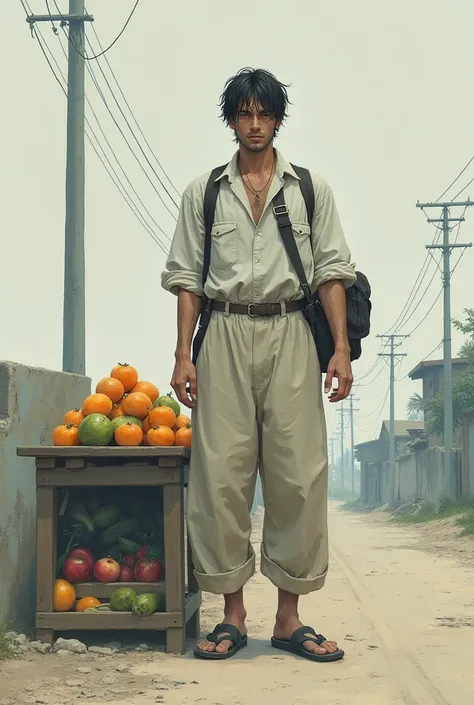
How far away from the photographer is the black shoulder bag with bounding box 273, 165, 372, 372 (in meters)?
5.32

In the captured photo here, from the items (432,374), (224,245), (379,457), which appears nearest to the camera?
(224,245)

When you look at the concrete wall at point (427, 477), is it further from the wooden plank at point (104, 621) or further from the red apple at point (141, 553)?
the wooden plank at point (104, 621)

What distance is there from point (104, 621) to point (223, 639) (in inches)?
23.4

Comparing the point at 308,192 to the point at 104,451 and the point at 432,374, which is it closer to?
the point at 104,451

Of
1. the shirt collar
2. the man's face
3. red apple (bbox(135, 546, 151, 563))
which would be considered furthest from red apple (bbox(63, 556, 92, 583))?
the man's face

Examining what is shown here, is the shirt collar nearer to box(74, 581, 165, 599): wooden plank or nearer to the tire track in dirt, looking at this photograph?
box(74, 581, 165, 599): wooden plank

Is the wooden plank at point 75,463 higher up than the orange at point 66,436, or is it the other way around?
the orange at point 66,436

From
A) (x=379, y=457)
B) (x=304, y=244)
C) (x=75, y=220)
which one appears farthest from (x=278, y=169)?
(x=379, y=457)

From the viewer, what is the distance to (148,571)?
220 inches

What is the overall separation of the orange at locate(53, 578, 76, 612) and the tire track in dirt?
1556 millimetres

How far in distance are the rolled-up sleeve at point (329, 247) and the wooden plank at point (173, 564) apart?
1241 mm

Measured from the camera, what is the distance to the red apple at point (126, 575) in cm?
564

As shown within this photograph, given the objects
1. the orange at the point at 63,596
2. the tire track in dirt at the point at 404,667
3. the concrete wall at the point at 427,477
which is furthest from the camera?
the concrete wall at the point at 427,477

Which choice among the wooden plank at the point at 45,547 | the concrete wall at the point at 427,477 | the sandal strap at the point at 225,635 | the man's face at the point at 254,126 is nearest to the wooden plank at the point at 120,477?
the wooden plank at the point at 45,547
